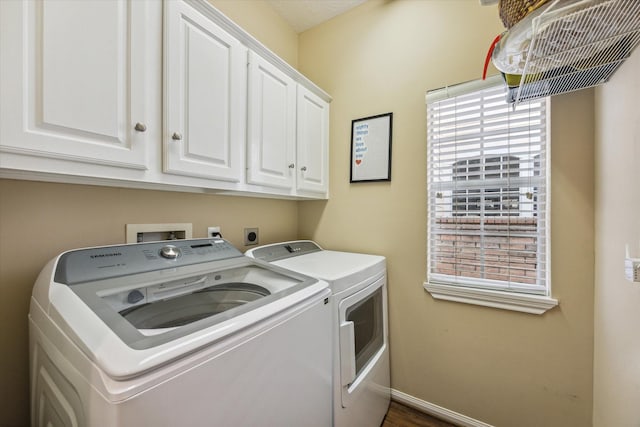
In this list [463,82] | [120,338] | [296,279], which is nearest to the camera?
[120,338]

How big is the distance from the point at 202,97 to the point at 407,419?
2.18 m

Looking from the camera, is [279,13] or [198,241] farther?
[279,13]

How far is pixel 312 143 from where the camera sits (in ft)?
6.13

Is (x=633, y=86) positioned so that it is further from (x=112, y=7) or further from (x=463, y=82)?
(x=112, y=7)

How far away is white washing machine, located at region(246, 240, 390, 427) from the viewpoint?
1.16 metres

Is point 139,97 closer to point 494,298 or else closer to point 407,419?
point 494,298

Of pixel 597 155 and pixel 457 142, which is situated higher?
pixel 457 142

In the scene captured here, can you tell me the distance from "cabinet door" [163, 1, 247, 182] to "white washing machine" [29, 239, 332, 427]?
1.36 ft

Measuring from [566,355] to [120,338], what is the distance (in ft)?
6.25

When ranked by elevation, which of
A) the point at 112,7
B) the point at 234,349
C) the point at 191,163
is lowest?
the point at 234,349

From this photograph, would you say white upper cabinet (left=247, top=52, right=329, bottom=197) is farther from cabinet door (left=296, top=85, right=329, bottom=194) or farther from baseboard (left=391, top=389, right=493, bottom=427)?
baseboard (left=391, top=389, right=493, bottom=427)

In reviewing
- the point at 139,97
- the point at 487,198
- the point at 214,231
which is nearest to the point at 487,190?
the point at 487,198

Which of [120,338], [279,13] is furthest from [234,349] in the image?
[279,13]

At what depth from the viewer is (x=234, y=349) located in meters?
0.66
